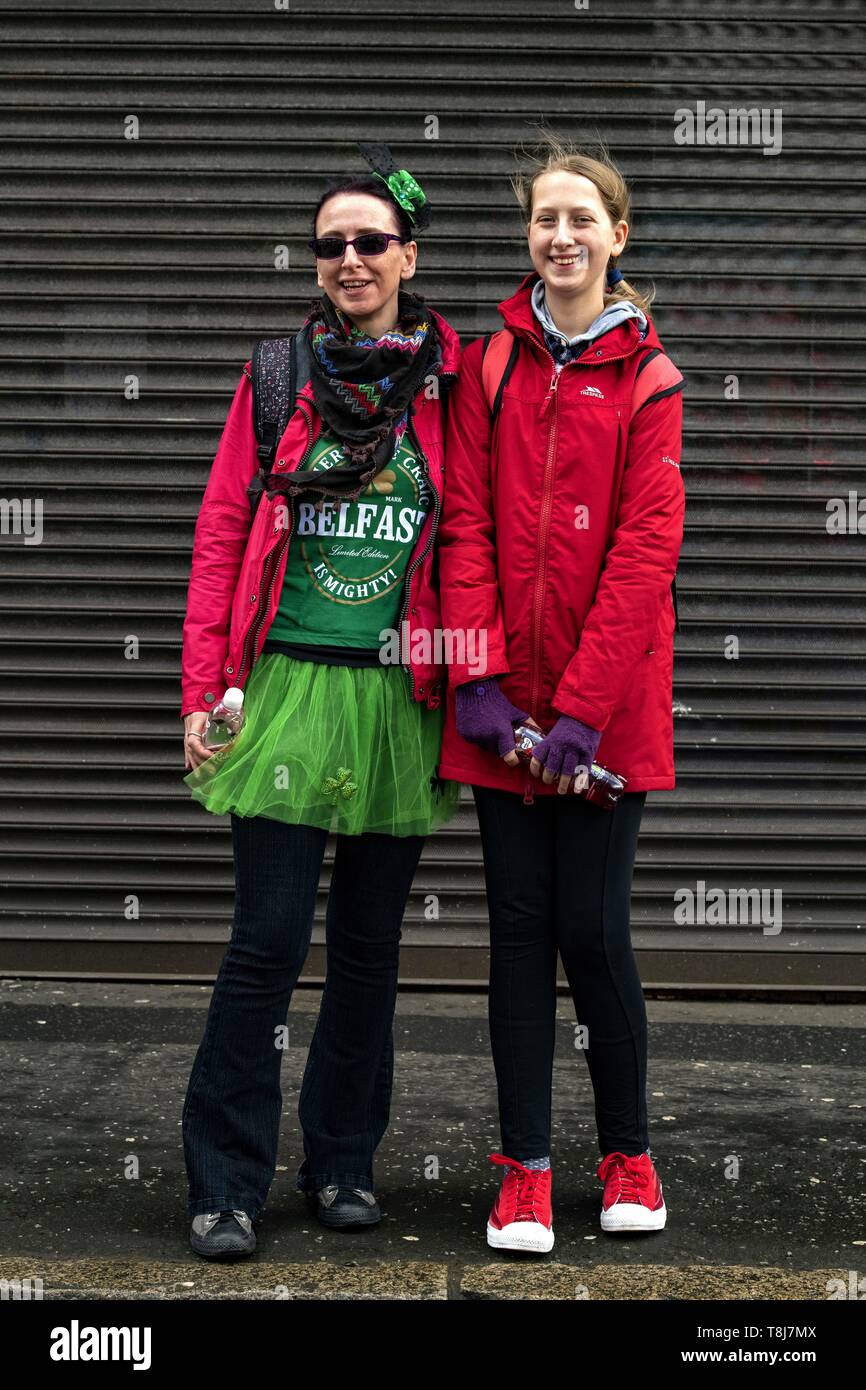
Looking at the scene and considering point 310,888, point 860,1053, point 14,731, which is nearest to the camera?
point 310,888

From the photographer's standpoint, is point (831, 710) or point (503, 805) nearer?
point (503, 805)

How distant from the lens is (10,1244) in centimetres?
360

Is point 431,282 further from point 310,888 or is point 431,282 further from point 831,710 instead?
point 310,888

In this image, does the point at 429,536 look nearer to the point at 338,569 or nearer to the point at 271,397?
the point at 338,569

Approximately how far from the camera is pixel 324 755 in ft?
11.8

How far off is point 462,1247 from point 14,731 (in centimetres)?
298

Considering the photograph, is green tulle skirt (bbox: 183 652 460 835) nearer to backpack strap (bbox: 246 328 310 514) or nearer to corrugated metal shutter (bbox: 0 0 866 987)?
backpack strap (bbox: 246 328 310 514)

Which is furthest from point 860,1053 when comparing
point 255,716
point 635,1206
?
point 255,716

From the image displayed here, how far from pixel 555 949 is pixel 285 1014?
2.02 feet

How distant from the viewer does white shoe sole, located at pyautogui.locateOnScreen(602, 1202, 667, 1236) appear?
145 inches

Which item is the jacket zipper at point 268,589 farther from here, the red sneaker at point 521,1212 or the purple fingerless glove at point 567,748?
the red sneaker at point 521,1212

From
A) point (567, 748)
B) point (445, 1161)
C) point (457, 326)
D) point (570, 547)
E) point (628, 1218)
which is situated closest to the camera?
point (567, 748)

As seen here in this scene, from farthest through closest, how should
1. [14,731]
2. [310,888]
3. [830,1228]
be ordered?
[14,731], [830,1228], [310,888]

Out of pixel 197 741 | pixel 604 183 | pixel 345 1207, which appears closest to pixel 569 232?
pixel 604 183
